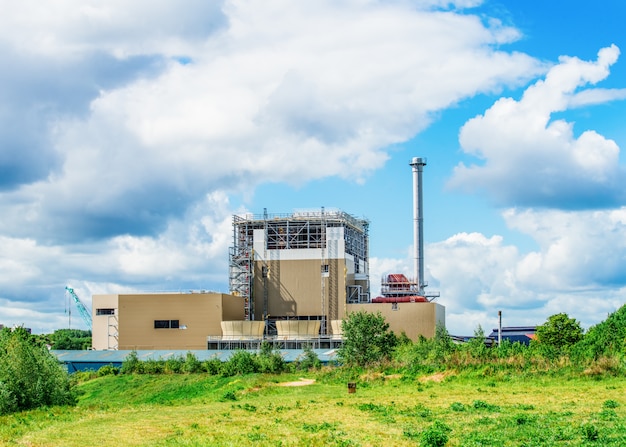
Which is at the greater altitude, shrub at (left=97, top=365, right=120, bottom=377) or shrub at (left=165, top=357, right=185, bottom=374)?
→ shrub at (left=165, top=357, right=185, bottom=374)

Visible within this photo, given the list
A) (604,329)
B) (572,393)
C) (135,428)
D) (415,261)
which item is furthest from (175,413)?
(415,261)

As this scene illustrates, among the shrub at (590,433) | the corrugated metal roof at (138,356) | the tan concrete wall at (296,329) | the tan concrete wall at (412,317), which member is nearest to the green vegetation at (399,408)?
the shrub at (590,433)

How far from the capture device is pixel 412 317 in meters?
101

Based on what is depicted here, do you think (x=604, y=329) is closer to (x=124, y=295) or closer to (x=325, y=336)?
(x=325, y=336)

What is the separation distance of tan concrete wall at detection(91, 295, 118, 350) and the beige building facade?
18.5ft

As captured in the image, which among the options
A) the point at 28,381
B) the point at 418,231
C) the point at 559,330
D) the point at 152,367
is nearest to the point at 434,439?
the point at 28,381

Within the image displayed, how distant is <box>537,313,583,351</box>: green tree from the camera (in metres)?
87.6

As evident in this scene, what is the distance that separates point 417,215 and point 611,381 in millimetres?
75755

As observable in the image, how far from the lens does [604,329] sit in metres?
49.5

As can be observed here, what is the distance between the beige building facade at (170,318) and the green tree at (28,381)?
51.0m

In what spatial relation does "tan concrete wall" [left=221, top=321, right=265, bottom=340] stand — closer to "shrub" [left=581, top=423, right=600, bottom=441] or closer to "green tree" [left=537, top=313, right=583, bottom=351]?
"green tree" [left=537, top=313, right=583, bottom=351]

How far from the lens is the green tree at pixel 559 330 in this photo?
8762 centimetres

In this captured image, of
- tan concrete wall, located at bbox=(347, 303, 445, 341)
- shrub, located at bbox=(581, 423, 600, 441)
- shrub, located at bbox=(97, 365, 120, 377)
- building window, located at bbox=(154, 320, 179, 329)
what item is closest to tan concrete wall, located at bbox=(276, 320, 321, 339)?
tan concrete wall, located at bbox=(347, 303, 445, 341)

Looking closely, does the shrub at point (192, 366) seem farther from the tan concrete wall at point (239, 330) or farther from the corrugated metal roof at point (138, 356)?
the tan concrete wall at point (239, 330)
